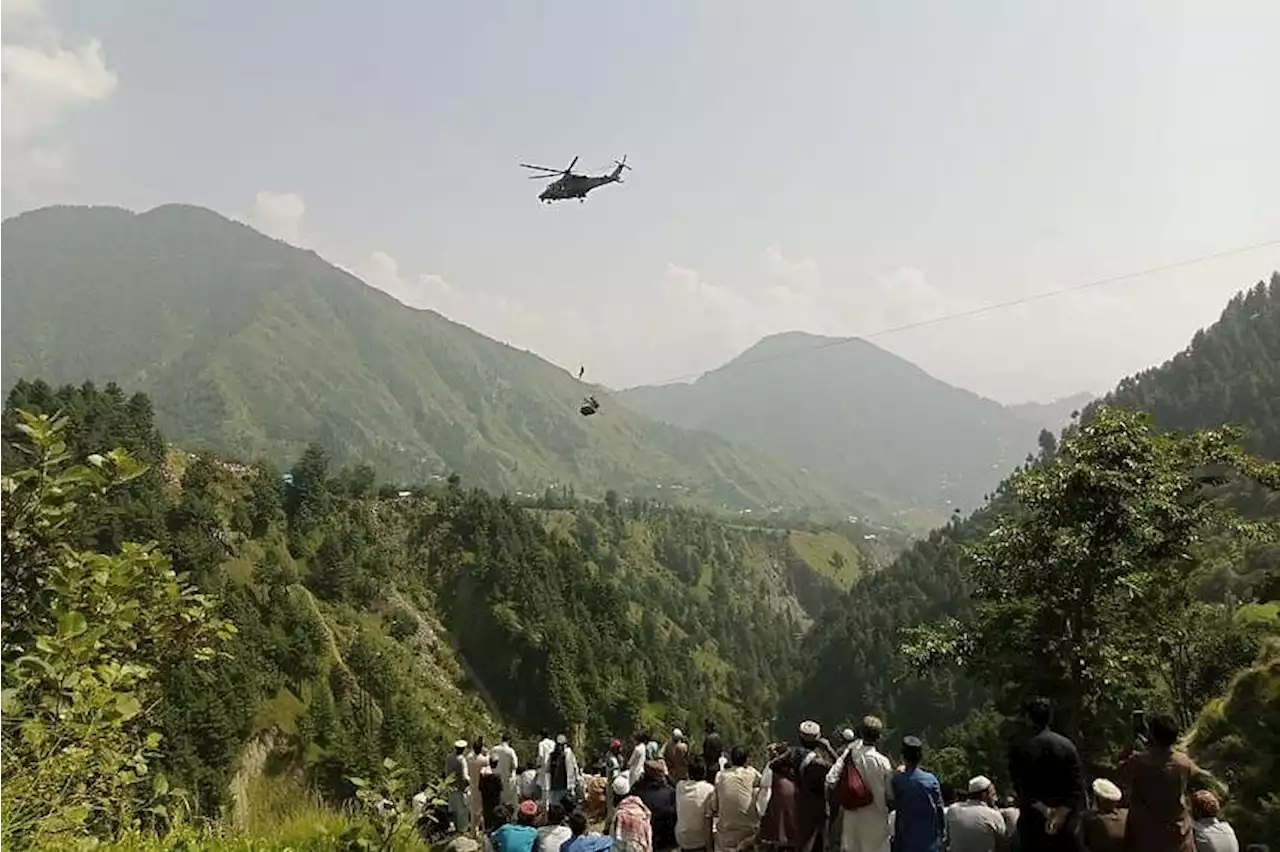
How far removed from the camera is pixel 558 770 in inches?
545

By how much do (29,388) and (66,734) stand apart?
8396cm

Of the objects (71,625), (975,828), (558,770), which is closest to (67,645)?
(71,625)

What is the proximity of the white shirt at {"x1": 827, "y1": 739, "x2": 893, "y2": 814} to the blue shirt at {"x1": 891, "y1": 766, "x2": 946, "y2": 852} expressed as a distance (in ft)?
0.35

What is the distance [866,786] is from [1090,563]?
34.2ft

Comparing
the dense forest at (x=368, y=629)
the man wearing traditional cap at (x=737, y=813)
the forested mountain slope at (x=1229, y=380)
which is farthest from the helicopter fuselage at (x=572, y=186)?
the forested mountain slope at (x=1229, y=380)

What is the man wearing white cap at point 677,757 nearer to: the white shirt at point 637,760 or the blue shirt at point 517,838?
the white shirt at point 637,760

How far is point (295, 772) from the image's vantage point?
223 feet

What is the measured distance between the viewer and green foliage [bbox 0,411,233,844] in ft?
11.6

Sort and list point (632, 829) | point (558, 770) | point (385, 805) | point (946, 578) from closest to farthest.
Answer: point (385, 805), point (632, 829), point (558, 770), point (946, 578)

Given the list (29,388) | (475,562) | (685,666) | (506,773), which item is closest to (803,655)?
(685,666)

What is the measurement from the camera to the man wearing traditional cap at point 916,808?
7.32m

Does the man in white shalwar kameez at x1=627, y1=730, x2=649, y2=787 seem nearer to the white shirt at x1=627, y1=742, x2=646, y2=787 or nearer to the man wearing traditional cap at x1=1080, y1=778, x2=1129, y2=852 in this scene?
the white shirt at x1=627, y1=742, x2=646, y2=787

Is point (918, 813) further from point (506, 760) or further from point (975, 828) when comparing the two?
point (506, 760)

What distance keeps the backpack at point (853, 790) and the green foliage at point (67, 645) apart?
5517 mm
